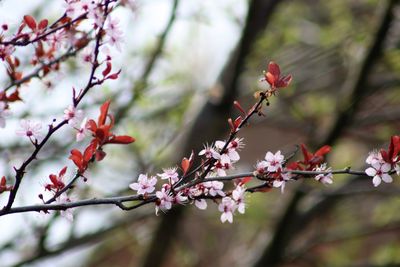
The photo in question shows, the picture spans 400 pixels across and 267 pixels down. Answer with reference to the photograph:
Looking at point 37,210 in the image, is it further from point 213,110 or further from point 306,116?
point 306,116

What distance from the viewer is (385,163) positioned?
2203 mm

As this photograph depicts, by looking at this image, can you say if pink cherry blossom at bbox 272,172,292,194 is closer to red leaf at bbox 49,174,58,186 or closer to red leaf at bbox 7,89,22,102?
red leaf at bbox 49,174,58,186

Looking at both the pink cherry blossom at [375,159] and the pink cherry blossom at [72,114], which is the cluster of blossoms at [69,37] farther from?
the pink cherry blossom at [375,159]

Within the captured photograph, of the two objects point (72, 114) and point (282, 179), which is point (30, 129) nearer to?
point (72, 114)

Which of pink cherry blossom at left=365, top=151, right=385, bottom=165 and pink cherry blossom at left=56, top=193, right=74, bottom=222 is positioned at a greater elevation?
pink cherry blossom at left=56, top=193, right=74, bottom=222

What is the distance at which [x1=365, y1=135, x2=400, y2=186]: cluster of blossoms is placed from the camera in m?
2.18

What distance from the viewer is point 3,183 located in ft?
7.13

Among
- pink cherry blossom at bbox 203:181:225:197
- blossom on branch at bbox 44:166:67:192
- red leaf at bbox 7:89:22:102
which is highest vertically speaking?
red leaf at bbox 7:89:22:102

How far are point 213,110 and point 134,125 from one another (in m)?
0.83

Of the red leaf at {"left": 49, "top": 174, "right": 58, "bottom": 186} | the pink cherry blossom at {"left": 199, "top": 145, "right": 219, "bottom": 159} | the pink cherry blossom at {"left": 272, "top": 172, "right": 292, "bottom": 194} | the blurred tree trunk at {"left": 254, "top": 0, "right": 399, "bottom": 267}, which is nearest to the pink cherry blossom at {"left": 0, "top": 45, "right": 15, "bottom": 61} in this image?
the red leaf at {"left": 49, "top": 174, "right": 58, "bottom": 186}

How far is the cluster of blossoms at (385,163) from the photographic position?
7.14 feet

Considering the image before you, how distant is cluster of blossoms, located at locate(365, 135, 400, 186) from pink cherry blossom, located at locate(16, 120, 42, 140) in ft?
3.92

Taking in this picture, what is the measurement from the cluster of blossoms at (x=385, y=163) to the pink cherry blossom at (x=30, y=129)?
119 cm

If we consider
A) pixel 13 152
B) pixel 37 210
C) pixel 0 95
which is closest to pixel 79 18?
pixel 0 95
